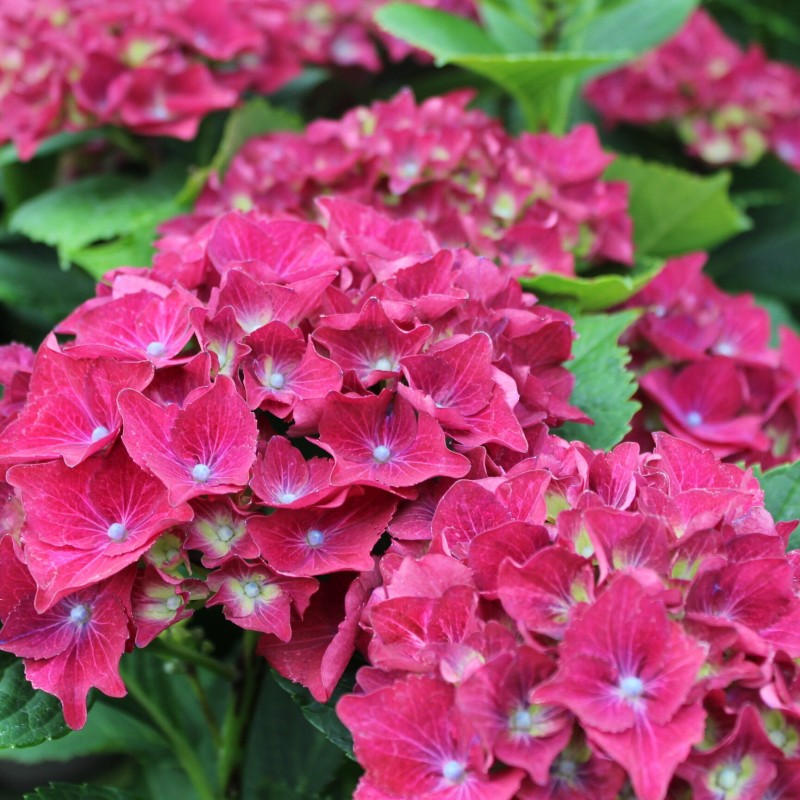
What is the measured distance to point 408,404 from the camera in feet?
1.95

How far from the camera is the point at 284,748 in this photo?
3.23 ft

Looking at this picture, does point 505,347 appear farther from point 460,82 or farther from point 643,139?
point 643,139

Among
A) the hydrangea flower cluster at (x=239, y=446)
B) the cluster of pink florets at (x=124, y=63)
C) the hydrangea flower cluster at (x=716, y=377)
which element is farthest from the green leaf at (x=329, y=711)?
the cluster of pink florets at (x=124, y=63)

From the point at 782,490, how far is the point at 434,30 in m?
0.70

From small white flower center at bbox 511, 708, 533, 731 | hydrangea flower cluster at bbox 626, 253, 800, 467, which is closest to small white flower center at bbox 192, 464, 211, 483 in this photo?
small white flower center at bbox 511, 708, 533, 731

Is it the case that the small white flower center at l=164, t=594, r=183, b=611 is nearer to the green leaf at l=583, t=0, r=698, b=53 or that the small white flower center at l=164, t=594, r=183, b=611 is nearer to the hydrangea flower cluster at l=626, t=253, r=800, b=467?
the hydrangea flower cluster at l=626, t=253, r=800, b=467

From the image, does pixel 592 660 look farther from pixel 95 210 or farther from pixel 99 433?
pixel 95 210

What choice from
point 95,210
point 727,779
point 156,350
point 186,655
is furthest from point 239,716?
point 95,210

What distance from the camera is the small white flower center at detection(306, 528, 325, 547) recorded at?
0.57 m

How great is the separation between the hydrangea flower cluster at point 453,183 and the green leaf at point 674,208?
0.42ft

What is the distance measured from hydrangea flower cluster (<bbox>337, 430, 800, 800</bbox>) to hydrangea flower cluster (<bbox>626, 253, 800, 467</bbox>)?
0.99ft

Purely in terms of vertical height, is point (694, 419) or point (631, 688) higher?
point (631, 688)

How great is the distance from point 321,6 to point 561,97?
34 cm

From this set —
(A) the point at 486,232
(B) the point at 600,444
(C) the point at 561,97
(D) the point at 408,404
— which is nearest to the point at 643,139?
(C) the point at 561,97
